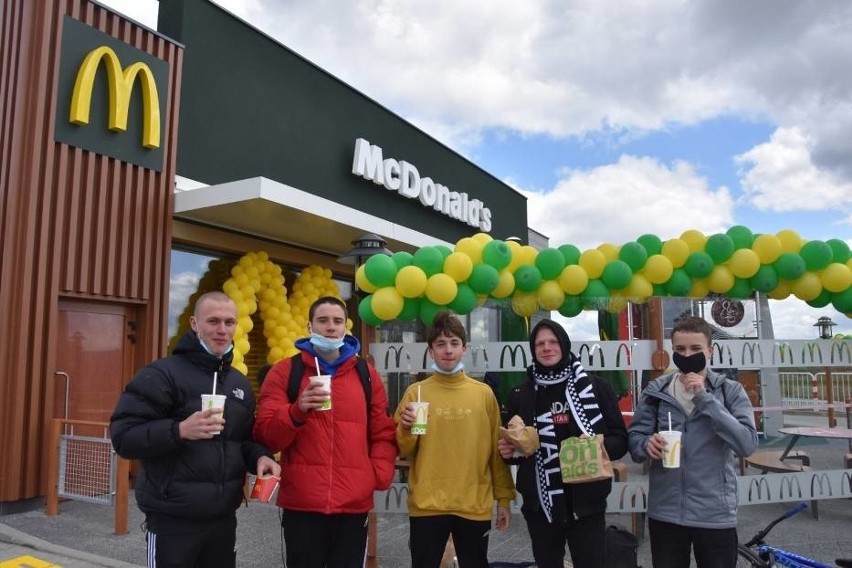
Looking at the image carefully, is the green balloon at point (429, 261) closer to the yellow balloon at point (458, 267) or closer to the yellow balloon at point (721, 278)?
the yellow balloon at point (458, 267)

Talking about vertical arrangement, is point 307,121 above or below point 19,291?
above

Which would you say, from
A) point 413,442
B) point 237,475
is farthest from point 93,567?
point 413,442

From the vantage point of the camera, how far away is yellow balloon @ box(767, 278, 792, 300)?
5.32m

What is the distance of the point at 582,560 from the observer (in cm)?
308

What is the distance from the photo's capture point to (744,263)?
16.7ft

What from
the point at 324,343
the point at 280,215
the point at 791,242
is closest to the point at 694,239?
the point at 791,242

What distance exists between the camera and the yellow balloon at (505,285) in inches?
205

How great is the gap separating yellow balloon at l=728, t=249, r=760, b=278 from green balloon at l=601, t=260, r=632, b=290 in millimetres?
857

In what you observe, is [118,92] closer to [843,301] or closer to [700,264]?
[700,264]

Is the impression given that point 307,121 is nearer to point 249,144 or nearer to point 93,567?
point 249,144

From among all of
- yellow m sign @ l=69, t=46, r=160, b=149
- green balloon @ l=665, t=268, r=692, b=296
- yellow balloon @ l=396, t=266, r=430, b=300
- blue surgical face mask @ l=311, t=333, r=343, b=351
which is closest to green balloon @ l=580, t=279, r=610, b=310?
green balloon @ l=665, t=268, r=692, b=296

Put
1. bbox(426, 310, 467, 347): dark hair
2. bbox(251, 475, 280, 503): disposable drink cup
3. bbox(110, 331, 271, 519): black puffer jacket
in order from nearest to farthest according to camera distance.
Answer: bbox(110, 331, 271, 519): black puffer jacket
bbox(251, 475, 280, 503): disposable drink cup
bbox(426, 310, 467, 347): dark hair

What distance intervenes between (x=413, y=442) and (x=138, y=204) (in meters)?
6.02

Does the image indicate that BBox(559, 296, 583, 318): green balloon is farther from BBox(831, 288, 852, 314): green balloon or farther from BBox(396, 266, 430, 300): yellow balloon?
BBox(831, 288, 852, 314): green balloon
